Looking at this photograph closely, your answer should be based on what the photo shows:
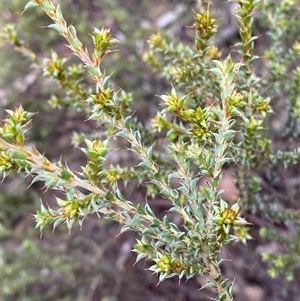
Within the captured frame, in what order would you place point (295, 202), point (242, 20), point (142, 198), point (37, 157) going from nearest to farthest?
point (37, 157)
point (242, 20)
point (295, 202)
point (142, 198)

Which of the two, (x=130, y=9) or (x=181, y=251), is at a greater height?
(x=181, y=251)

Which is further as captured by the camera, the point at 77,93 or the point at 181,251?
the point at 77,93

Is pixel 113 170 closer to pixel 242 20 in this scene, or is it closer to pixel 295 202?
pixel 242 20

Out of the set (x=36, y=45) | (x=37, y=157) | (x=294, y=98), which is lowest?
(x=36, y=45)

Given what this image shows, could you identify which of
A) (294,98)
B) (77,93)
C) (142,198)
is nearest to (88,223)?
(142,198)

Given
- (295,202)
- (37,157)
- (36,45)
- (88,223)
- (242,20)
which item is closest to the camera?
(37,157)

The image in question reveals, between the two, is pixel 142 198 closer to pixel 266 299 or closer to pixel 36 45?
pixel 266 299
